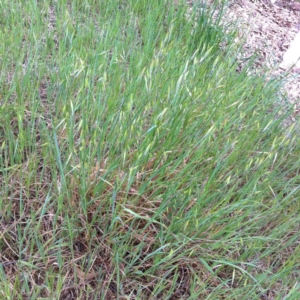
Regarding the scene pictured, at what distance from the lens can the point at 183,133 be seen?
1.49 metres

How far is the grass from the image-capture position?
4.02 ft

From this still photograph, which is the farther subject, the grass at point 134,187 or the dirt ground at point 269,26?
the dirt ground at point 269,26

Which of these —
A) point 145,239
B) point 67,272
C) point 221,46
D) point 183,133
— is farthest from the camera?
point 221,46

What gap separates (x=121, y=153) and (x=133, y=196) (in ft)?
0.52

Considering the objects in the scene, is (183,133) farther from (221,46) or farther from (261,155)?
(221,46)

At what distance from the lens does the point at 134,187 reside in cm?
139

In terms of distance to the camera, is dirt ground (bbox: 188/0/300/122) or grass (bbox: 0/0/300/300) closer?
grass (bbox: 0/0/300/300)

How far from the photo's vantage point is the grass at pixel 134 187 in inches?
48.2

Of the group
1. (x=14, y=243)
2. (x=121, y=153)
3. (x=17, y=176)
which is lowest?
(x=14, y=243)

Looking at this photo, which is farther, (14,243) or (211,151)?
(211,151)

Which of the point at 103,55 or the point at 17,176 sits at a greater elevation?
the point at 103,55

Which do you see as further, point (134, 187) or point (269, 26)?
point (269, 26)

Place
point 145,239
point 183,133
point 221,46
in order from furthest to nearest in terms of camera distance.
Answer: point 221,46 → point 183,133 → point 145,239

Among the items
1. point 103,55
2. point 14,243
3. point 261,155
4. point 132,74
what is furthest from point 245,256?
point 103,55
